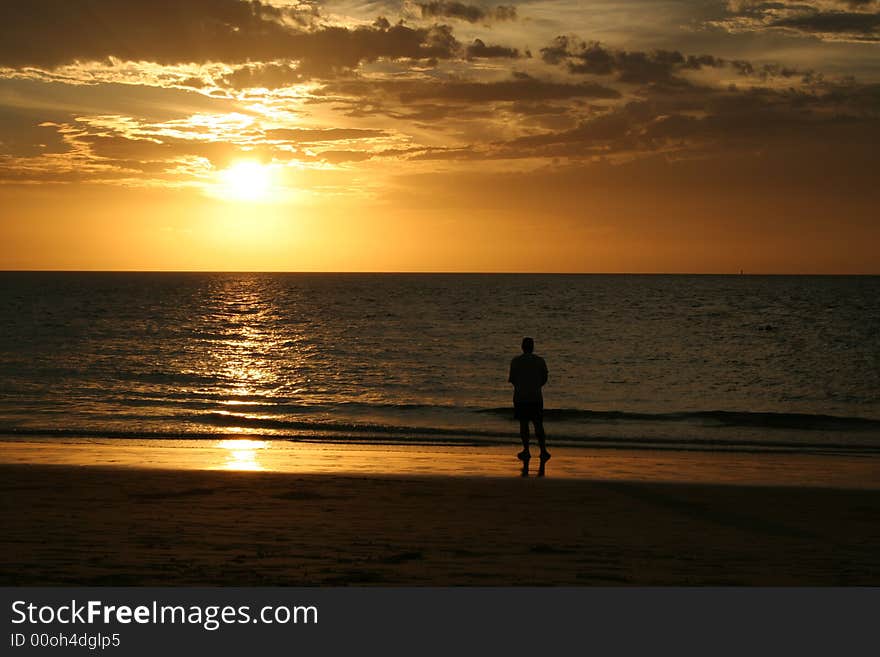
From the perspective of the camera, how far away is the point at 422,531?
10.7 m

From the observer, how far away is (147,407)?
94.6 ft

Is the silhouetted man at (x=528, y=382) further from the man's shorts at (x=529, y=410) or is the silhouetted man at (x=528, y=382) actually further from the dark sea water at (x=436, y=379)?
the dark sea water at (x=436, y=379)

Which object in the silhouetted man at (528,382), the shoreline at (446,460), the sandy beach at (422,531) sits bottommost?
the shoreline at (446,460)

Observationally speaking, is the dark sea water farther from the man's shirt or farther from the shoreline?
the man's shirt

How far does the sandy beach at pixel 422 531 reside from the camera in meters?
8.72

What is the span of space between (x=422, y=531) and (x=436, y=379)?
93.2ft

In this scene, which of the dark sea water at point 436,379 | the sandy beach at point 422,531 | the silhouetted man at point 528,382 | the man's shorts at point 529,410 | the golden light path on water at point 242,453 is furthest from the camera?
the dark sea water at point 436,379

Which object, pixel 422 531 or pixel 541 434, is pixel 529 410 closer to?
pixel 541 434

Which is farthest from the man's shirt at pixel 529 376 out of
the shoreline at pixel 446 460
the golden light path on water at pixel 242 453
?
the golden light path on water at pixel 242 453

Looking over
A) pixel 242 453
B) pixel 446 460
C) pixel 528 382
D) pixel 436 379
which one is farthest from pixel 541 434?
pixel 436 379

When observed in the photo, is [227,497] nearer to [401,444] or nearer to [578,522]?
[578,522]

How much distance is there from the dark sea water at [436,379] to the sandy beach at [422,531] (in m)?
8.20

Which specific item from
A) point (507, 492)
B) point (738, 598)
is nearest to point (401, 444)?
point (507, 492)

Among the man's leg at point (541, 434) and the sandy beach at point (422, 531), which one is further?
the man's leg at point (541, 434)
